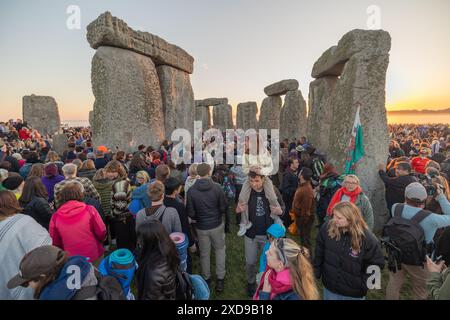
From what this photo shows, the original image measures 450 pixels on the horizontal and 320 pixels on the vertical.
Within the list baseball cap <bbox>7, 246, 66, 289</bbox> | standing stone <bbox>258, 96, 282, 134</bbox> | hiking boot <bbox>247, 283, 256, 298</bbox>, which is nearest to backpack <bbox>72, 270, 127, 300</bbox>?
baseball cap <bbox>7, 246, 66, 289</bbox>

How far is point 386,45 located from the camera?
15.5 ft

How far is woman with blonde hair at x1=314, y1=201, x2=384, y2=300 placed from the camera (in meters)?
2.09

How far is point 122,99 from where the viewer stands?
7266 millimetres

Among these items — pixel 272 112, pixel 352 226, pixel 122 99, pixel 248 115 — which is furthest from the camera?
pixel 248 115

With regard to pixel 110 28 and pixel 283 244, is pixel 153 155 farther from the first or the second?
pixel 283 244

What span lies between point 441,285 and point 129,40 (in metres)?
8.46

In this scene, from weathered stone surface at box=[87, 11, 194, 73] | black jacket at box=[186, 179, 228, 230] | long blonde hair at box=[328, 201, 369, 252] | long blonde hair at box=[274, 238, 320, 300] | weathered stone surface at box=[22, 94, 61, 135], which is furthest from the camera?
weathered stone surface at box=[22, 94, 61, 135]

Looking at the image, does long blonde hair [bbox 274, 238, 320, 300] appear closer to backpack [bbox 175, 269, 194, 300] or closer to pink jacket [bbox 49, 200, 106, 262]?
backpack [bbox 175, 269, 194, 300]

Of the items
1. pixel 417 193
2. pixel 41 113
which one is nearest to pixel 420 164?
pixel 417 193

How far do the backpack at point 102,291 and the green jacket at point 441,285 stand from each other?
1920 millimetres

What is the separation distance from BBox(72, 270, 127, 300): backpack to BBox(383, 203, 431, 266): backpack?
2.37 metres

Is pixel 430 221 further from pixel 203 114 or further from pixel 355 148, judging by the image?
pixel 203 114

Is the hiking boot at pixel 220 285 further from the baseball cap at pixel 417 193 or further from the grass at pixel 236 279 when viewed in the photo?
the baseball cap at pixel 417 193

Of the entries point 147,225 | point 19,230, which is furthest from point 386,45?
point 19,230
